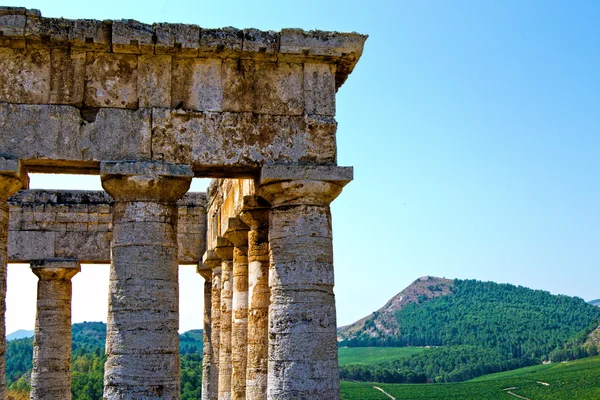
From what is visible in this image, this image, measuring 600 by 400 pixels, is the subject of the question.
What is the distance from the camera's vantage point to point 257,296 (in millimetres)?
16250

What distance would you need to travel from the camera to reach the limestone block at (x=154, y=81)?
13.6 m

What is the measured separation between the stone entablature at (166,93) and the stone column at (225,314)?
7223 millimetres

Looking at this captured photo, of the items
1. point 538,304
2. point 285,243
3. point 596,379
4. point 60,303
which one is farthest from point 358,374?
point 285,243

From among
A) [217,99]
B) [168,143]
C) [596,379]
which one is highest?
[217,99]

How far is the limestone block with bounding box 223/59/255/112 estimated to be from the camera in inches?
547

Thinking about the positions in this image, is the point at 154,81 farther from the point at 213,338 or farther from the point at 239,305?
the point at 213,338

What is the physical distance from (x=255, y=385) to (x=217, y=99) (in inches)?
254

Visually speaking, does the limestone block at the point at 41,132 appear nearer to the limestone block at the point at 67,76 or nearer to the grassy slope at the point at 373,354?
the limestone block at the point at 67,76

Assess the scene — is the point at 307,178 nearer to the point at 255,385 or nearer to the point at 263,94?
the point at 263,94

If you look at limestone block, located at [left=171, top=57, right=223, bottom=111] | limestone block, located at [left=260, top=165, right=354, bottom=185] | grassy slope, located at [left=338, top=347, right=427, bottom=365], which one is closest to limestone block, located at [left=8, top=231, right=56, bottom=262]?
limestone block, located at [left=171, top=57, right=223, bottom=111]

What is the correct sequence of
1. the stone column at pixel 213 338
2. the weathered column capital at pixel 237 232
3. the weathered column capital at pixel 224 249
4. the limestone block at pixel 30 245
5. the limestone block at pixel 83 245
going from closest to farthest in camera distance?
the weathered column capital at pixel 237 232 → the weathered column capital at pixel 224 249 → the stone column at pixel 213 338 → the limestone block at pixel 30 245 → the limestone block at pixel 83 245

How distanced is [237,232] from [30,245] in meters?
8.74

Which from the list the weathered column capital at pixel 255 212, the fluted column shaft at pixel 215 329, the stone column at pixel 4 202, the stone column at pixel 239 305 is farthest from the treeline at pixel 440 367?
the stone column at pixel 4 202

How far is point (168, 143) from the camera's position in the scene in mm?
13508
